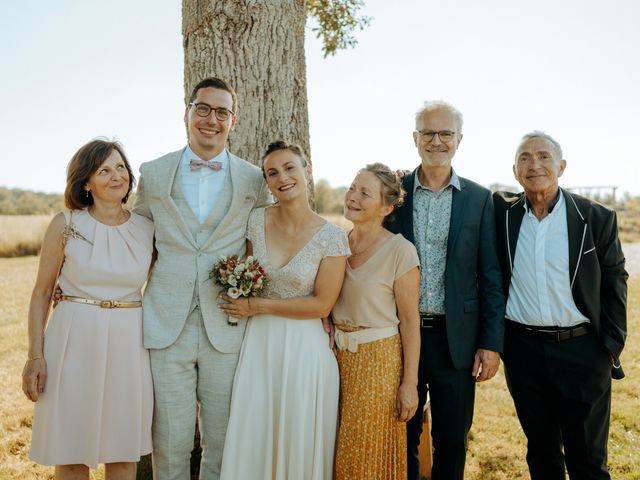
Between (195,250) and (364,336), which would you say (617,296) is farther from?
(195,250)

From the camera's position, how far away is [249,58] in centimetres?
417

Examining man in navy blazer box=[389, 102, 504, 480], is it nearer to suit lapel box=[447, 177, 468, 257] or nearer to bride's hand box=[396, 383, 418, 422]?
suit lapel box=[447, 177, 468, 257]

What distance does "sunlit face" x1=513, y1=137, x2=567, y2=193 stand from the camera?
3.51 meters

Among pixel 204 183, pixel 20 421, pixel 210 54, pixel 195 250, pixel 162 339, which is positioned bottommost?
pixel 20 421

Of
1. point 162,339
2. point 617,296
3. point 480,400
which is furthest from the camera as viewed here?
point 480,400

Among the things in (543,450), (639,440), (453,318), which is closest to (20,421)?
(453,318)

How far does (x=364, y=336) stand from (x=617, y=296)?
A: 1.71 m

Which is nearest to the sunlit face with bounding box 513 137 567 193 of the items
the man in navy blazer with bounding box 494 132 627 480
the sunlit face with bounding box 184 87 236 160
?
the man in navy blazer with bounding box 494 132 627 480

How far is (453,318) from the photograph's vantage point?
11.1 ft

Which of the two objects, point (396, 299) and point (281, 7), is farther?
point (281, 7)

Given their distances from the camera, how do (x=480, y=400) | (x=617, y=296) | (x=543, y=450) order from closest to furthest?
(x=617, y=296) < (x=543, y=450) < (x=480, y=400)

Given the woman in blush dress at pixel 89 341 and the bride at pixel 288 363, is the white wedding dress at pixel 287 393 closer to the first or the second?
the bride at pixel 288 363

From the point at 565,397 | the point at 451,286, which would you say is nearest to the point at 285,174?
the point at 451,286

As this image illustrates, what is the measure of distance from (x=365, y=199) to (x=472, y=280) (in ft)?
2.97
